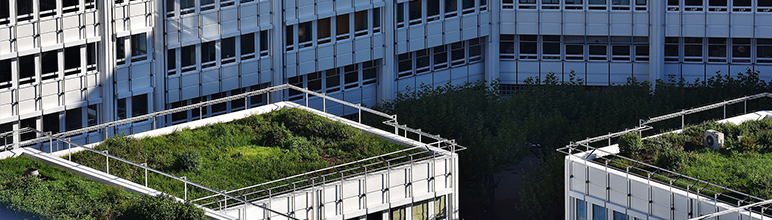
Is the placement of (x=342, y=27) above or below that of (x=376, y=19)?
below

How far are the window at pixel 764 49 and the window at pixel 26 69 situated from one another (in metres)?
40.8

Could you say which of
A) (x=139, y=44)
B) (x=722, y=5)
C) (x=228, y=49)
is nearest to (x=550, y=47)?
(x=722, y=5)

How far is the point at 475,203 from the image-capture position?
10431 centimetres

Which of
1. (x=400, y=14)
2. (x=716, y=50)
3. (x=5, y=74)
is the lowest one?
(x=716, y=50)

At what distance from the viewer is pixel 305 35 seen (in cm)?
10100

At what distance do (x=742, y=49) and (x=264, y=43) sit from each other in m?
27.2

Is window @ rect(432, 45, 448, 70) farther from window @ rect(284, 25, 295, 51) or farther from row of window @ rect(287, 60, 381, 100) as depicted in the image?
window @ rect(284, 25, 295, 51)

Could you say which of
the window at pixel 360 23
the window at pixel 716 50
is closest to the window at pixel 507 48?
the window at pixel 716 50

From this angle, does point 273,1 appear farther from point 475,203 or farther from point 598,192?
point 598,192

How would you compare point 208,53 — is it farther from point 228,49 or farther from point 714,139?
point 714,139

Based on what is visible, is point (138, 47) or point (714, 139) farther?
point (138, 47)

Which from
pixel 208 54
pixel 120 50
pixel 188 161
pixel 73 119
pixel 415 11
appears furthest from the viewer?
pixel 415 11

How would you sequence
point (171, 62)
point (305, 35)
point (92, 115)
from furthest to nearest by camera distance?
point (305, 35)
point (171, 62)
point (92, 115)

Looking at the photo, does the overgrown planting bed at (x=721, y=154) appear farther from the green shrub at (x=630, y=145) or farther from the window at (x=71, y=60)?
the window at (x=71, y=60)
